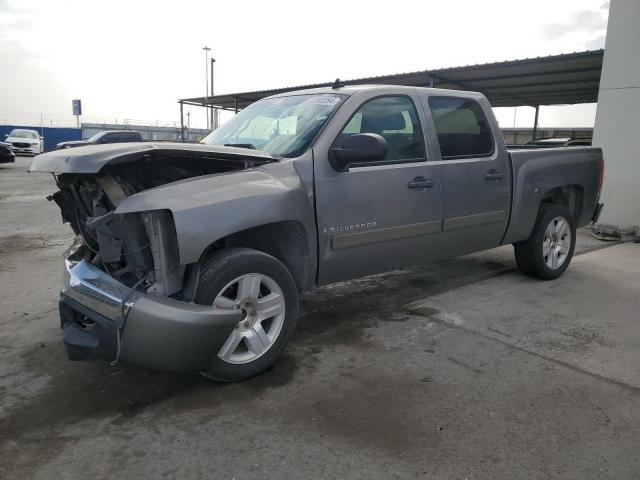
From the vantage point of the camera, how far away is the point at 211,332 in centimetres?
291

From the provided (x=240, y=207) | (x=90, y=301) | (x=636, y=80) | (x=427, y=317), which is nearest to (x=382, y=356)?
(x=427, y=317)

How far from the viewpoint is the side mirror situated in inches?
138

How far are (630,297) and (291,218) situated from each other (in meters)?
3.82

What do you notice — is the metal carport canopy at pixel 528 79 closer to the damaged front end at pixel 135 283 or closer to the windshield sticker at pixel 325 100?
the windshield sticker at pixel 325 100

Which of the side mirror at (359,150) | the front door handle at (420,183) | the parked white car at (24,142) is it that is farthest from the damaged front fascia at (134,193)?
the parked white car at (24,142)

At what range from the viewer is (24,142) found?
97.6 feet

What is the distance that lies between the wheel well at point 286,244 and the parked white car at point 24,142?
31143mm

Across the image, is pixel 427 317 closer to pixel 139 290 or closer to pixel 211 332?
pixel 211 332

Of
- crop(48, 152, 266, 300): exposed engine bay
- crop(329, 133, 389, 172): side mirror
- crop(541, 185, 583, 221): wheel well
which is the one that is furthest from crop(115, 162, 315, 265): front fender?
crop(541, 185, 583, 221): wheel well

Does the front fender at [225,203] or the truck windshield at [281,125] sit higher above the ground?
the truck windshield at [281,125]

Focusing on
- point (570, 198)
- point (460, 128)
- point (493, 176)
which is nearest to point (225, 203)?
point (460, 128)

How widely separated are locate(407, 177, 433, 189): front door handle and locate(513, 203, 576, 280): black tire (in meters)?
1.93

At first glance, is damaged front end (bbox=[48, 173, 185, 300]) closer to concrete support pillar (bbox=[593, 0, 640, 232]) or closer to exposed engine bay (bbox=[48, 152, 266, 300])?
exposed engine bay (bbox=[48, 152, 266, 300])

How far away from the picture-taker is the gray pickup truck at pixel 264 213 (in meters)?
2.88
